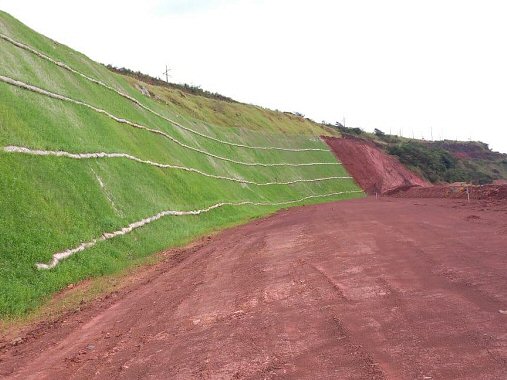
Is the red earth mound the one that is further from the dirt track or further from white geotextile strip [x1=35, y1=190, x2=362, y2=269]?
the dirt track

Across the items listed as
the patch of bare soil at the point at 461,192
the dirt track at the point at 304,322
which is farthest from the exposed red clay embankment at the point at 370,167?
the dirt track at the point at 304,322

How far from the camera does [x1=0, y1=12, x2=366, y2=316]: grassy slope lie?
12.4m

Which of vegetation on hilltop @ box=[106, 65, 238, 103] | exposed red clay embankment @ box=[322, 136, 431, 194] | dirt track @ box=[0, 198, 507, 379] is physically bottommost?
dirt track @ box=[0, 198, 507, 379]

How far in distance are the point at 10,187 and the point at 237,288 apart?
7188mm

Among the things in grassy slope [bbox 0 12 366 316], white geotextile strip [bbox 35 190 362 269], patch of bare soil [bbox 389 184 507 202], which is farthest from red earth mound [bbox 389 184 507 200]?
white geotextile strip [bbox 35 190 362 269]

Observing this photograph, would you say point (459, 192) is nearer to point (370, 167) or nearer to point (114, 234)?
point (370, 167)

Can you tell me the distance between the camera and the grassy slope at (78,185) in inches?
489

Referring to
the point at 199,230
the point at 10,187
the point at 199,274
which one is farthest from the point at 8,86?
the point at 199,274

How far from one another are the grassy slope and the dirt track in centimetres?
199

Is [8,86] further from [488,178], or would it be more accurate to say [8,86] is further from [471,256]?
[488,178]

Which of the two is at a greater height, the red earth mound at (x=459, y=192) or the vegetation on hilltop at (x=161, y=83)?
the vegetation on hilltop at (x=161, y=83)

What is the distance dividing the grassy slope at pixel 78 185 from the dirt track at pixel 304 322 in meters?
1.99

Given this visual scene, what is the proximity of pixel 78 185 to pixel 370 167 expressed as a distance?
193 feet

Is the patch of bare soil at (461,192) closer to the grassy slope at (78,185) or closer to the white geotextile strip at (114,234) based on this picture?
the grassy slope at (78,185)
